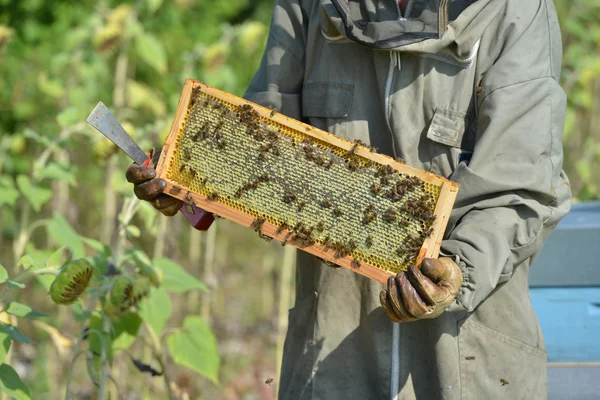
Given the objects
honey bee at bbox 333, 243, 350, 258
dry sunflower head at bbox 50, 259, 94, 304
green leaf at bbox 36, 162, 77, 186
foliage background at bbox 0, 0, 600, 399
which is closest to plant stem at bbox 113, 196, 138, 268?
foliage background at bbox 0, 0, 600, 399

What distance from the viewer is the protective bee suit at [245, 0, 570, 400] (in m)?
2.13

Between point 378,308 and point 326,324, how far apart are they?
0.53 ft

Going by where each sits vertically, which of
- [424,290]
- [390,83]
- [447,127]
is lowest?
[424,290]

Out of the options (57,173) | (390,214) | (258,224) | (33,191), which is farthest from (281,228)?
(33,191)

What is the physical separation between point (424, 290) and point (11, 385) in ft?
4.25

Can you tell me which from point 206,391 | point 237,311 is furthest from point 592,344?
point 237,311

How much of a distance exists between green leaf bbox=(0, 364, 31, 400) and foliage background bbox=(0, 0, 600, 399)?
2.02 ft

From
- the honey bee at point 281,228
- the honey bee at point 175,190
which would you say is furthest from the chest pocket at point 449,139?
the honey bee at point 175,190

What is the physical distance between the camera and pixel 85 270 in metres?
2.50

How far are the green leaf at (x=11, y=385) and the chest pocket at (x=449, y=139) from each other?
1.37m

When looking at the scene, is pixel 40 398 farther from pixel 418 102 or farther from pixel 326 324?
pixel 418 102

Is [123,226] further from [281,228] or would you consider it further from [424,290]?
[424,290]

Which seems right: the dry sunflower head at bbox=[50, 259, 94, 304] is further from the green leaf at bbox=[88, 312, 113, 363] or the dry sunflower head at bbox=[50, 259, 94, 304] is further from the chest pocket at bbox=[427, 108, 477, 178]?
the chest pocket at bbox=[427, 108, 477, 178]

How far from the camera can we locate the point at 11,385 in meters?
2.44
